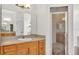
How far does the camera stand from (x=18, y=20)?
180cm

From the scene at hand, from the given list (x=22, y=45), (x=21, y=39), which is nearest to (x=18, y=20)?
(x=21, y=39)

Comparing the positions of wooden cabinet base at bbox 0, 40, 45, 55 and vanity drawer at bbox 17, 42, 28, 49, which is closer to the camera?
wooden cabinet base at bbox 0, 40, 45, 55

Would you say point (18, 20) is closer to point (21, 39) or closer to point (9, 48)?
point (21, 39)

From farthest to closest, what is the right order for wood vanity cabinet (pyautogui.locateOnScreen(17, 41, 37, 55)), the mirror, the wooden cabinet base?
the mirror < wood vanity cabinet (pyautogui.locateOnScreen(17, 41, 37, 55)) < the wooden cabinet base

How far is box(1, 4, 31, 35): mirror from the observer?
66.9 inches

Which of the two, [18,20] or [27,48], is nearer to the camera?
[27,48]

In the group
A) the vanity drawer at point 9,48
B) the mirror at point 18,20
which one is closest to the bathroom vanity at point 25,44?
the vanity drawer at point 9,48

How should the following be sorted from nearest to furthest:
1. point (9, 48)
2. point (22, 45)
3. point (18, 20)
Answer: point (9, 48)
point (22, 45)
point (18, 20)

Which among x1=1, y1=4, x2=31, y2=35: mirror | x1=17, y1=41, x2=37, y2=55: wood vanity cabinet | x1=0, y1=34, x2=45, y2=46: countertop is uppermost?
x1=1, y1=4, x2=31, y2=35: mirror

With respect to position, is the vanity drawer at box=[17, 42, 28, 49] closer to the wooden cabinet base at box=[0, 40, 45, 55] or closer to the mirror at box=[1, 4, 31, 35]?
the wooden cabinet base at box=[0, 40, 45, 55]

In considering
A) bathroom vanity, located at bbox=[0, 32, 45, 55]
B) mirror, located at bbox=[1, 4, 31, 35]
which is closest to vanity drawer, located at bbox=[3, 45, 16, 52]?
bathroom vanity, located at bbox=[0, 32, 45, 55]

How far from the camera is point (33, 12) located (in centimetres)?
179
